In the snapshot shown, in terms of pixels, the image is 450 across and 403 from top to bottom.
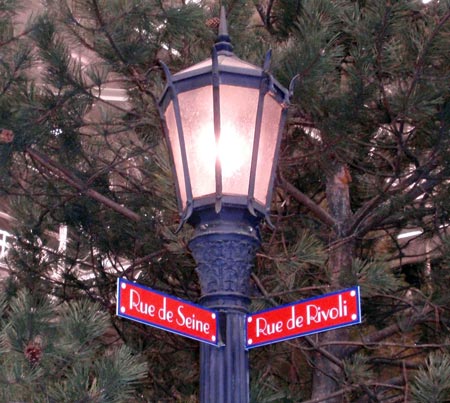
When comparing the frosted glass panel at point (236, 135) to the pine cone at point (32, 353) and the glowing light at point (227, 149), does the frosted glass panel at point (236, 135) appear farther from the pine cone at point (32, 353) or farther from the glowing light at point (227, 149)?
the pine cone at point (32, 353)

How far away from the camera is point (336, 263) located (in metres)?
6.21

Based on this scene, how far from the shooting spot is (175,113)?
359cm

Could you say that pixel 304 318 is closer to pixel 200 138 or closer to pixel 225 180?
pixel 225 180

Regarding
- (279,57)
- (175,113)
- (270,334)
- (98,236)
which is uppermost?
(279,57)

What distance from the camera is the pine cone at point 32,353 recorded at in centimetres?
372

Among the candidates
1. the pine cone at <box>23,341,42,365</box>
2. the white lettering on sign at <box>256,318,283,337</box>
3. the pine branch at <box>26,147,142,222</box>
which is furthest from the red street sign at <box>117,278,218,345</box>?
the pine branch at <box>26,147,142,222</box>

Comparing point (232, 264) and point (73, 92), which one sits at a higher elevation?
point (73, 92)

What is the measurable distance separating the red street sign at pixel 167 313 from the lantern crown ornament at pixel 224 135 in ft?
1.02

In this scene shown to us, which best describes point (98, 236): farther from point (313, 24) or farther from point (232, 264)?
point (232, 264)

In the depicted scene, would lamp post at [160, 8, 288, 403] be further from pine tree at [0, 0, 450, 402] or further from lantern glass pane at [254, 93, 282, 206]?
pine tree at [0, 0, 450, 402]

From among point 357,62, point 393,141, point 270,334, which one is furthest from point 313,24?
point 270,334

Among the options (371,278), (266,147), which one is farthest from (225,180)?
(371,278)

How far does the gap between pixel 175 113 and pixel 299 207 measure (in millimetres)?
3462

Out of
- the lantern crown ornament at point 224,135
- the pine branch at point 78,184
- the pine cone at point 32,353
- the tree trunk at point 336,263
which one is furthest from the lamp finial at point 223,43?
the pine branch at point 78,184
